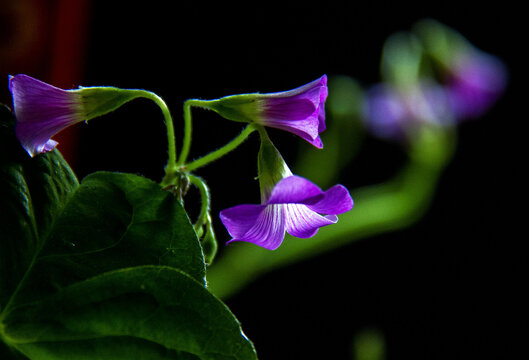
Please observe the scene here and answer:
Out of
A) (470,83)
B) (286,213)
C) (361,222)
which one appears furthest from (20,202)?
(470,83)

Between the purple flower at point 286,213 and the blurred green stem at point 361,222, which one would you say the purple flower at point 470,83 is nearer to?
the blurred green stem at point 361,222

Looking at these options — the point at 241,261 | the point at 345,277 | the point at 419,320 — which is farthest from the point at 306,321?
the point at 241,261

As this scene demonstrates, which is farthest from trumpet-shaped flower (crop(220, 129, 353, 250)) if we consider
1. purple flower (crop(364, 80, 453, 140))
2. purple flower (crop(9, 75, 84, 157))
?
purple flower (crop(364, 80, 453, 140))

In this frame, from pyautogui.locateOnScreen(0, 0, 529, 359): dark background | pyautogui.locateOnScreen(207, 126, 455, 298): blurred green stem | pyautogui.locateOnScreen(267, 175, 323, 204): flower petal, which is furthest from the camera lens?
pyautogui.locateOnScreen(0, 0, 529, 359): dark background

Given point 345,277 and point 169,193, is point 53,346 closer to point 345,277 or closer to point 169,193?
point 169,193

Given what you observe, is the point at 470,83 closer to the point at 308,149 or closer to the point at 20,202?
the point at 308,149

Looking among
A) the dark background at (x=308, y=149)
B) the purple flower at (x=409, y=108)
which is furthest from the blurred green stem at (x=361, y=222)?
the dark background at (x=308, y=149)

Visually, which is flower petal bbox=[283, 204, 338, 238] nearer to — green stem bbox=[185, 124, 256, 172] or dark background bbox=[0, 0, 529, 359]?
green stem bbox=[185, 124, 256, 172]
